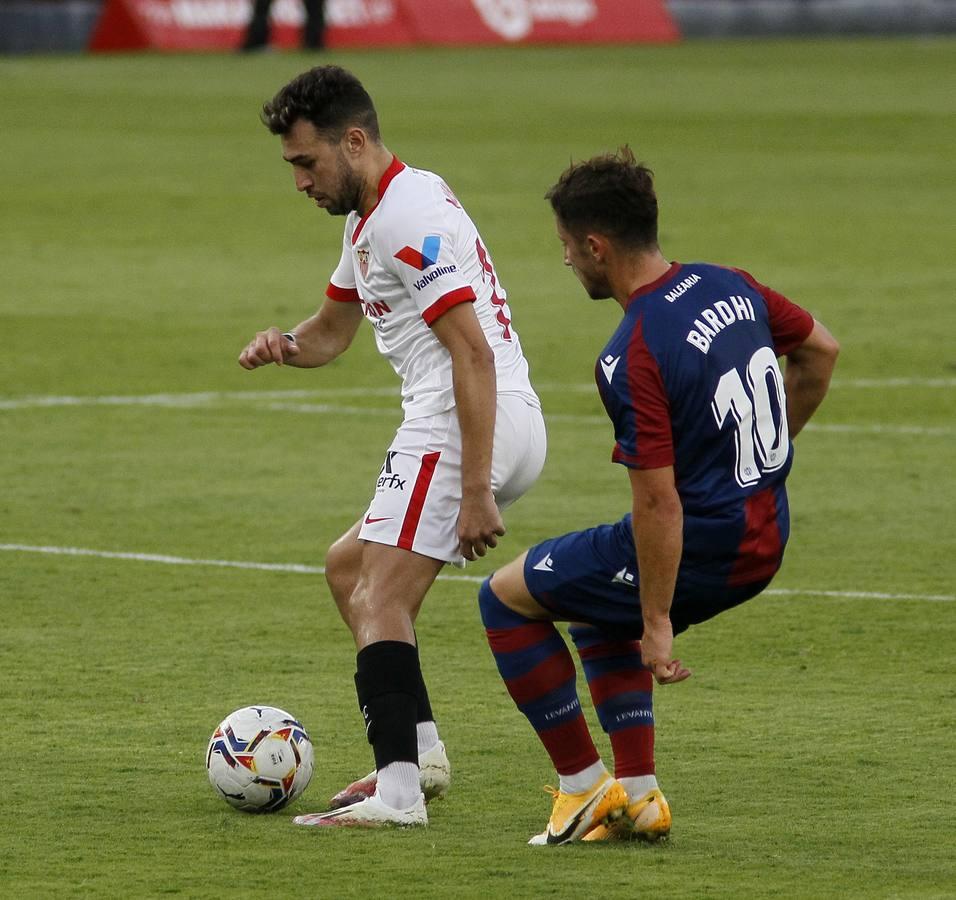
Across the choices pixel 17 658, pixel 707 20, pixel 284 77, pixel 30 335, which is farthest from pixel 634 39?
pixel 17 658

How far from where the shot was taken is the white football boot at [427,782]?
601 cm

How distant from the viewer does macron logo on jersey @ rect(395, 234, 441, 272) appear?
19.1 ft

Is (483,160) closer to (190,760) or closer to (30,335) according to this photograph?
(30,335)

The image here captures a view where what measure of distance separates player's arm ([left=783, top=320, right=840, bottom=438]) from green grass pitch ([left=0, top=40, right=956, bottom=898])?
1.02 metres

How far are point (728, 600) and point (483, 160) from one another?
21.5 meters

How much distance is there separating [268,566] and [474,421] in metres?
3.70

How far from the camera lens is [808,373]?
588 centimetres

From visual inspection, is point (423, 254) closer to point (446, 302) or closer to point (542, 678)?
point (446, 302)

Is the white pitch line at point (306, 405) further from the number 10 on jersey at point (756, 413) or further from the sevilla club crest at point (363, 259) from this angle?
the number 10 on jersey at point (756, 413)

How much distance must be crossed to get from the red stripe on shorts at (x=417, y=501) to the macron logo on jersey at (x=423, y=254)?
48cm

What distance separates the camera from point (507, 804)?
612 cm

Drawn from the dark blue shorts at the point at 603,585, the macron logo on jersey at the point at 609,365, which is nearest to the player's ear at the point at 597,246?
the macron logo on jersey at the point at 609,365

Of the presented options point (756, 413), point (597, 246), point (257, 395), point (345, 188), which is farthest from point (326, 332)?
point (257, 395)

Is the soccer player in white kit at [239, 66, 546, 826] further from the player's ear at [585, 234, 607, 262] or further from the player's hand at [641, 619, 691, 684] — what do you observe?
the player's hand at [641, 619, 691, 684]
